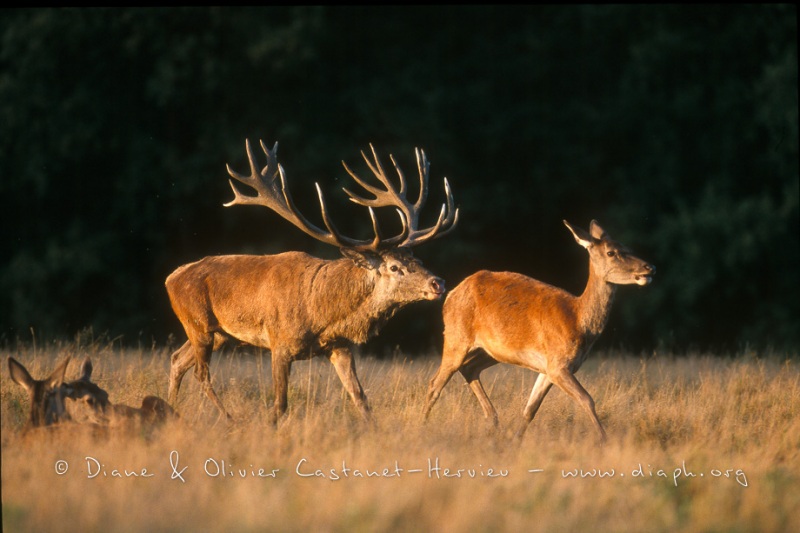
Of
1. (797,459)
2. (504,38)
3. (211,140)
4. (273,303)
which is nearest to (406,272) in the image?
(273,303)

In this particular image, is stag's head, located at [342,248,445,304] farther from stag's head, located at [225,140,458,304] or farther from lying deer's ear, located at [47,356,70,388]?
lying deer's ear, located at [47,356,70,388]

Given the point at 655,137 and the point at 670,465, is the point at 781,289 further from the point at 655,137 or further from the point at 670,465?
the point at 670,465

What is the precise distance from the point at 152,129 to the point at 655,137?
814cm

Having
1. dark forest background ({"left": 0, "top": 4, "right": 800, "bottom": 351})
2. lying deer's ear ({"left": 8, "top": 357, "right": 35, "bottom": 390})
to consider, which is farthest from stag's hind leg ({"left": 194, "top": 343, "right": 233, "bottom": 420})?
dark forest background ({"left": 0, "top": 4, "right": 800, "bottom": 351})

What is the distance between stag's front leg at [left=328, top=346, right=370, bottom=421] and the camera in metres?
7.73

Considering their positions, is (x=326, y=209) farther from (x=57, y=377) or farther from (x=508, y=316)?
(x=57, y=377)

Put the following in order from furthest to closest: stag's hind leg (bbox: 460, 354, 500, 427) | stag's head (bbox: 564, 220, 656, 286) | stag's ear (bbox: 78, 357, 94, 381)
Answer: stag's hind leg (bbox: 460, 354, 500, 427), stag's head (bbox: 564, 220, 656, 286), stag's ear (bbox: 78, 357, 94, 381)

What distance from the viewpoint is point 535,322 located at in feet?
26.4

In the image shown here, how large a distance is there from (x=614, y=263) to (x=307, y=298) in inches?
87.3

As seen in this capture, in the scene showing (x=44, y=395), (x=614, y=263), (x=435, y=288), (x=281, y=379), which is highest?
(x=614, y=263)

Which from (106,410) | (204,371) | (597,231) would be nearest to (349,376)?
(204,371)

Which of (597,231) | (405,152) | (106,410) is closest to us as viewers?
(106,410)

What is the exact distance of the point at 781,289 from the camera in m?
17.9

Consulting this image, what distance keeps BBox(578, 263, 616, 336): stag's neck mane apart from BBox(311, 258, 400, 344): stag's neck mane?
1.33 meters
